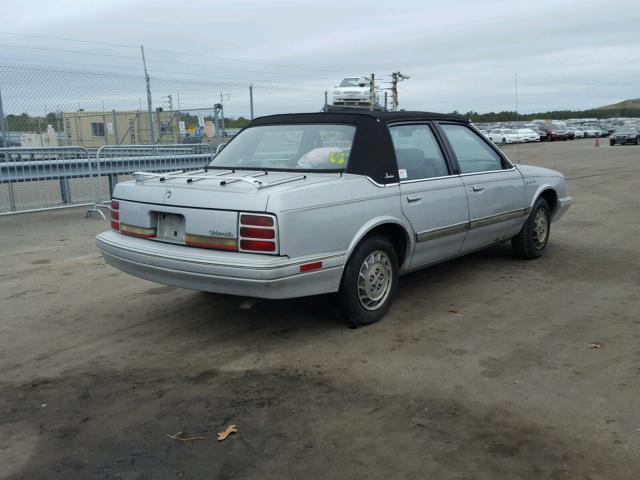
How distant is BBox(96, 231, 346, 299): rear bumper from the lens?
3842 millimetres

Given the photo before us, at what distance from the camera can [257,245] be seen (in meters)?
3.88

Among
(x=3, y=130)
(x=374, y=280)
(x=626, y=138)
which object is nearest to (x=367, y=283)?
(x=374, y=280)

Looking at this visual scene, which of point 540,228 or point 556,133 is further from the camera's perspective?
point 556,133

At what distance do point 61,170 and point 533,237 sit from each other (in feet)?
25.0

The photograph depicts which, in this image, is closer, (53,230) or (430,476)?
(430,476)

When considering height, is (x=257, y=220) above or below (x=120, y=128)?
below

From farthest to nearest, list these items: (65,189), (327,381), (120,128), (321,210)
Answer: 1. (120,128)
2. (65,189)
3. (321,210)
4. (327,381)

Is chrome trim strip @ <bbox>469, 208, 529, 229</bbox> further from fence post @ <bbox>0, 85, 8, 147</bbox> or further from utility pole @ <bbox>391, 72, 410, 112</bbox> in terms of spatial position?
utility pole @ <bbox>391, 72, 410, 112</bbox>

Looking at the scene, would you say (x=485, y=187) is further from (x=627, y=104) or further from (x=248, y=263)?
(x=627, y=104)

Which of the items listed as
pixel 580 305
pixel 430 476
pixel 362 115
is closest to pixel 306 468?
pixel 430 476

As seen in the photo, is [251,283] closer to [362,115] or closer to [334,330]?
[334,330]

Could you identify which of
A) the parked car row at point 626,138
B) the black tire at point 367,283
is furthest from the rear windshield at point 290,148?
the parked car row at point 626,138

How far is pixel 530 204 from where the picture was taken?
6273 millimetres

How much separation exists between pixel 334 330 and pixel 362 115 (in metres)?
1.66
